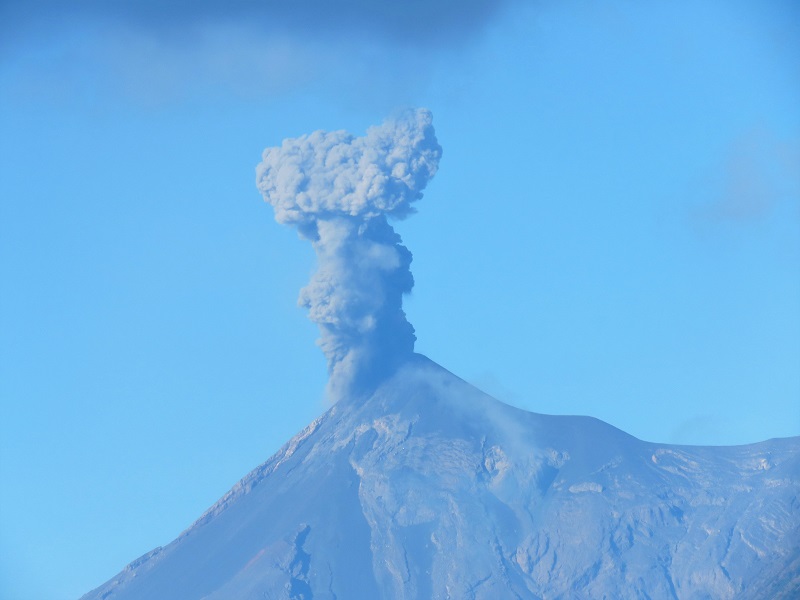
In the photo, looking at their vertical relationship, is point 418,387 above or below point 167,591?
above

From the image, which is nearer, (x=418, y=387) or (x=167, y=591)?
(x=167, y=591)

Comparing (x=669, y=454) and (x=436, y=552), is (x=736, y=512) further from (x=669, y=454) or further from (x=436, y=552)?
(x=436, y=552)

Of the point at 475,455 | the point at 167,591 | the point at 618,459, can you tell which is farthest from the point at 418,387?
the point at 167,591

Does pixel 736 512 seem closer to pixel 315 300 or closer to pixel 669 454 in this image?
pixel 669 454

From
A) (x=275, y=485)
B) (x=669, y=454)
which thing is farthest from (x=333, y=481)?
(x=669, y=454)

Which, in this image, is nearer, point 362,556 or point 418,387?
point 362,556

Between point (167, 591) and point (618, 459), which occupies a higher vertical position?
point (618, 459)
